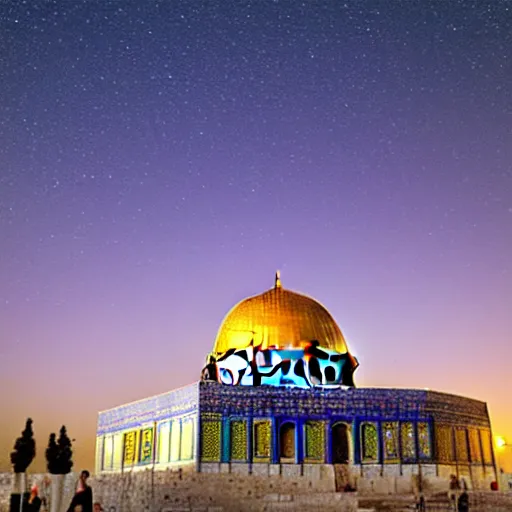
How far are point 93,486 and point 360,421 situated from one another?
11508 millimetres

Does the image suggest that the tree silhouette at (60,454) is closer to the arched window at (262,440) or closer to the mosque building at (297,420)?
the mosque building at (297,420)

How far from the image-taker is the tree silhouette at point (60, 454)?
148 feet

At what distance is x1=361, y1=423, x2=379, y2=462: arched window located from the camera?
3403 centimetres

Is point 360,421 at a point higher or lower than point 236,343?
lower

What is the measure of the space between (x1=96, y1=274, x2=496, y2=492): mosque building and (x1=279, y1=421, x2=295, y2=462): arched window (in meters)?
0.05

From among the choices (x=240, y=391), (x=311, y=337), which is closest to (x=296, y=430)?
(x=240, y=391)

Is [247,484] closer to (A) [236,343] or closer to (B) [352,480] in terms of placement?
(B) [352,480]

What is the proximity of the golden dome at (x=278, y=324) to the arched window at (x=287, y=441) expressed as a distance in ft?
14.4

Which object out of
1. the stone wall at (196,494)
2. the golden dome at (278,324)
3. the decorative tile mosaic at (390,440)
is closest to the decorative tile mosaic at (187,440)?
the stone wall at (196,494)

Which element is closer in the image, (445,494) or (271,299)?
(445,494)

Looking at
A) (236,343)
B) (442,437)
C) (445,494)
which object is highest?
(236,343)

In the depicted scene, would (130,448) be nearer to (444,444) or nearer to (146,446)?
(146,446)

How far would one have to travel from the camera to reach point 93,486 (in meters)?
29.1

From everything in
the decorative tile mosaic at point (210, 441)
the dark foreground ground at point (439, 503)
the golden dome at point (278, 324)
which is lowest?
the dark foreground ground at point (439, 503)
